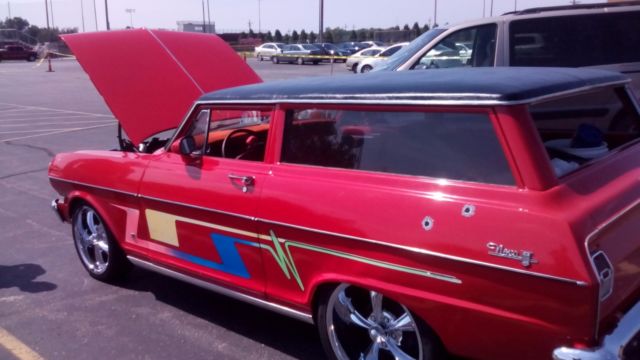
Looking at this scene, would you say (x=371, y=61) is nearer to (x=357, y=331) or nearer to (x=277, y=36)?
(x=357, y=331)

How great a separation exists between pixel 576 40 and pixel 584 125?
11.7 feet

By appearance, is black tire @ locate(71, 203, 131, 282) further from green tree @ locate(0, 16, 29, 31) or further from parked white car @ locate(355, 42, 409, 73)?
green tree @ locate(0, 16, 29, 31)

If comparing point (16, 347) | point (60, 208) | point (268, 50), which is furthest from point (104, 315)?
point (268, 50)

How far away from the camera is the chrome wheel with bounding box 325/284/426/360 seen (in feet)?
9.89

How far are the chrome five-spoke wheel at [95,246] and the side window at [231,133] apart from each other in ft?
4.14

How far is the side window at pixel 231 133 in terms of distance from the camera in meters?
3.95

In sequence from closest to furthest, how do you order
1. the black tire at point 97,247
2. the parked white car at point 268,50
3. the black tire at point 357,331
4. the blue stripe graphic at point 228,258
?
the black tire at point 357,331
the blue stripe graphic at point 228,258
the black tire at point 97,247
the parked white car at point 268,50

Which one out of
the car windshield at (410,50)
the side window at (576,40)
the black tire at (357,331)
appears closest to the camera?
the black tire at (357,331)

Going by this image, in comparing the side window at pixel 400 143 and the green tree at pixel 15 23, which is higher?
the green tree at pixel 15 23

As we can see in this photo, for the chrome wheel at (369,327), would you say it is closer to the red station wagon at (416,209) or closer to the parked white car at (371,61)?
the red station wagon at (416,209)

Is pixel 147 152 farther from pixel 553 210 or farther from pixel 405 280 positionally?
pixel 553 210

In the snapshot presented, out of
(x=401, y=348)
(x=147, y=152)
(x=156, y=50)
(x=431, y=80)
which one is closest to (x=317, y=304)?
(x=401, y=348)

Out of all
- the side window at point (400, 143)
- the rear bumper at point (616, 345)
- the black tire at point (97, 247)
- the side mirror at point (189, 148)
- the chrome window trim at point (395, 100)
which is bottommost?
the black tire at point (97, 247)

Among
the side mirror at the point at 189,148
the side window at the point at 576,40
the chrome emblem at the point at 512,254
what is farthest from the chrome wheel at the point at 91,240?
the side window at the point at 576,40
